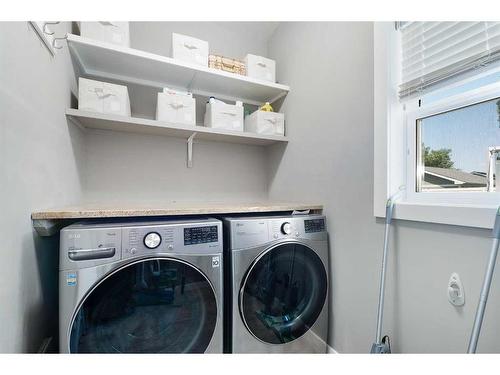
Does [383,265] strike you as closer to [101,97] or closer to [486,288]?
[486,288]

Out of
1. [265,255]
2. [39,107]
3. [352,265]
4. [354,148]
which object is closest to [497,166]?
[354,148]

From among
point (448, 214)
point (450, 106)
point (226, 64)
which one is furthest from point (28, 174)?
point (450, 106)

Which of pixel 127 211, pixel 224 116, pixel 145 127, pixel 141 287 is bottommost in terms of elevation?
pixel 141 287

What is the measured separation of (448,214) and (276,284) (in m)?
0.83

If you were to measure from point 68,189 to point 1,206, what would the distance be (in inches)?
25.3

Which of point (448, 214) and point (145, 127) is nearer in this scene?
point (448, 214)

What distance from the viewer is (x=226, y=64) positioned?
173 cm

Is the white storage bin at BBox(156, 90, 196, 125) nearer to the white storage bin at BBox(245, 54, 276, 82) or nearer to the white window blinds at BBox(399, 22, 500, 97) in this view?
the white storage bin at BBox(245, 54, 276, 82)

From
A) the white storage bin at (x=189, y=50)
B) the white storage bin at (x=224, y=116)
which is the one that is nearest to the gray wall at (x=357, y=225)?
the white storage bin at (x=224, y=116)

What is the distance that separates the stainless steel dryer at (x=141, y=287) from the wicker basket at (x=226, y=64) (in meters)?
1.18

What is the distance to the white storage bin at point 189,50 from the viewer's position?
1.55 metres

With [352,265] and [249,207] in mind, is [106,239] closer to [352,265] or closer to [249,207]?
[249,207]

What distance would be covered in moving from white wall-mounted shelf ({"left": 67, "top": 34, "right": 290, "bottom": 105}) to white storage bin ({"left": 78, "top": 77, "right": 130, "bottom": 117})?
0.64ft

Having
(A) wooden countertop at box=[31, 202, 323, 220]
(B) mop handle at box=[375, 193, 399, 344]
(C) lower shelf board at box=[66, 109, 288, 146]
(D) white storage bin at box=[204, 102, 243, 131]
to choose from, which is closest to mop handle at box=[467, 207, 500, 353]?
(B) mop handle at box=[375, 193, 399, 344]
